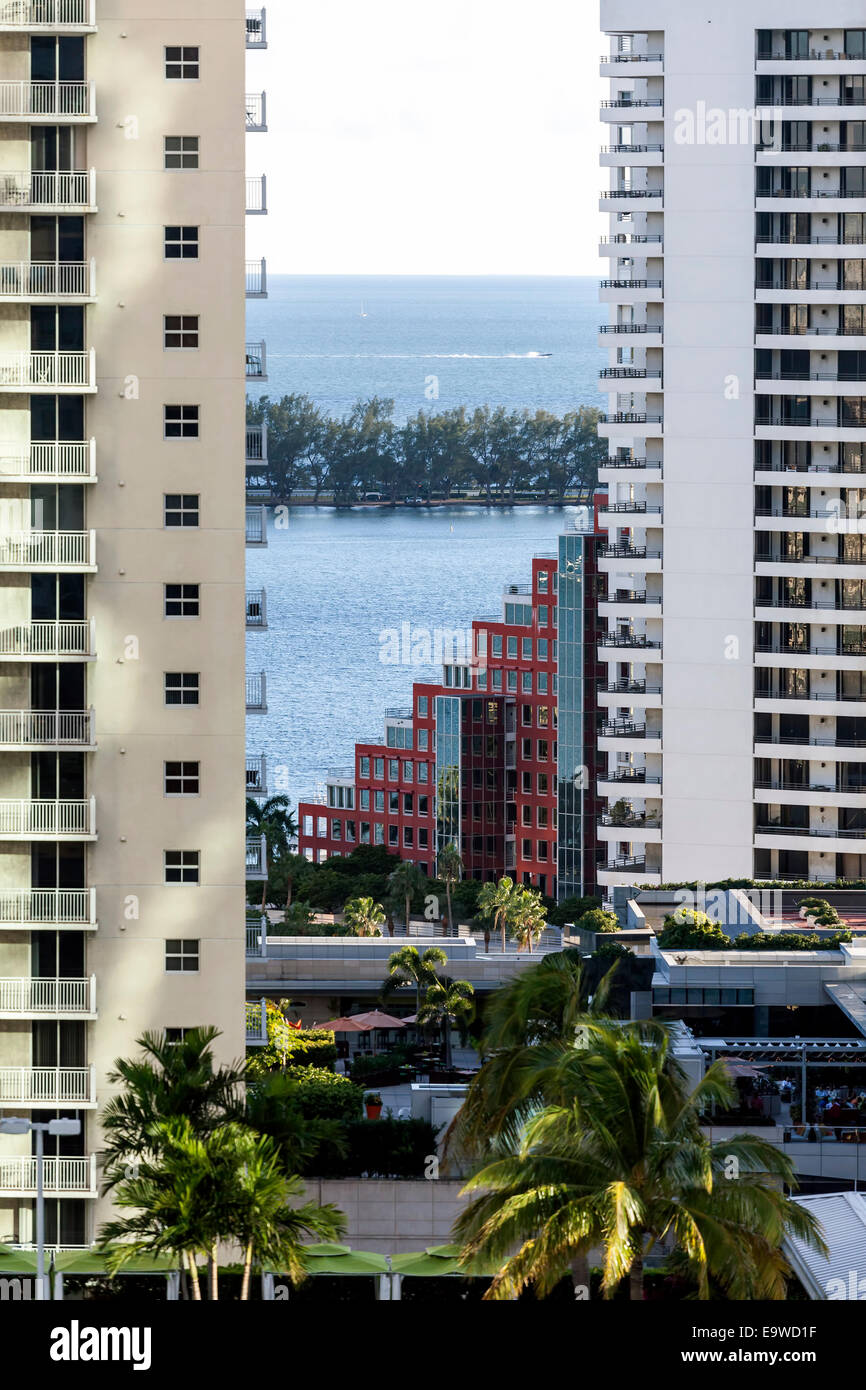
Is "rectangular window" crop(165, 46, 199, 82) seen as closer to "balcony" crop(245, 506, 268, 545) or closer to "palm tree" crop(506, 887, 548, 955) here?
"balcony" crop(245, 506, 268, 545)

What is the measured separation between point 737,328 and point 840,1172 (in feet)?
181

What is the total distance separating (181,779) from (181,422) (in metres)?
6.71

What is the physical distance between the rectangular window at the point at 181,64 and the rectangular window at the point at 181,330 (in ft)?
14.3

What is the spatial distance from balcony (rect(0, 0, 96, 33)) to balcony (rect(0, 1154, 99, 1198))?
2075 cm

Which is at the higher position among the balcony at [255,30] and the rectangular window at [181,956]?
the balcony at [255,30]

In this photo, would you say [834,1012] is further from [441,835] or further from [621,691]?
[441,835]

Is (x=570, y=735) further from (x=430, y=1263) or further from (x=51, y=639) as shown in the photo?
(x=430, y=1263)

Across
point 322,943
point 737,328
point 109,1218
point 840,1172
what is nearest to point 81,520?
point 109,1218

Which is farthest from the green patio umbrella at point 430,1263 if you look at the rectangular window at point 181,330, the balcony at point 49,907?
the rectangular window at point 181,330

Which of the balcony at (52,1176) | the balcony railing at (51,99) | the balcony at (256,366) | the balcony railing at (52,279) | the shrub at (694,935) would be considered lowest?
the balcony at (52,1176)

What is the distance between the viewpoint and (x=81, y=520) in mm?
43375

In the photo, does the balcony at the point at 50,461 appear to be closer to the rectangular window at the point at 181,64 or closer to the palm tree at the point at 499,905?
the rectangular window at the point at 181,64

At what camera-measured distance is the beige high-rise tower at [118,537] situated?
42.8 m

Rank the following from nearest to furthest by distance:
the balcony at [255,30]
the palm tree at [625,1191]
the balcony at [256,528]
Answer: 1. the palm tree at [625,1191]
2. the balcony at [255,30]
3. the balcony at [256,528]
